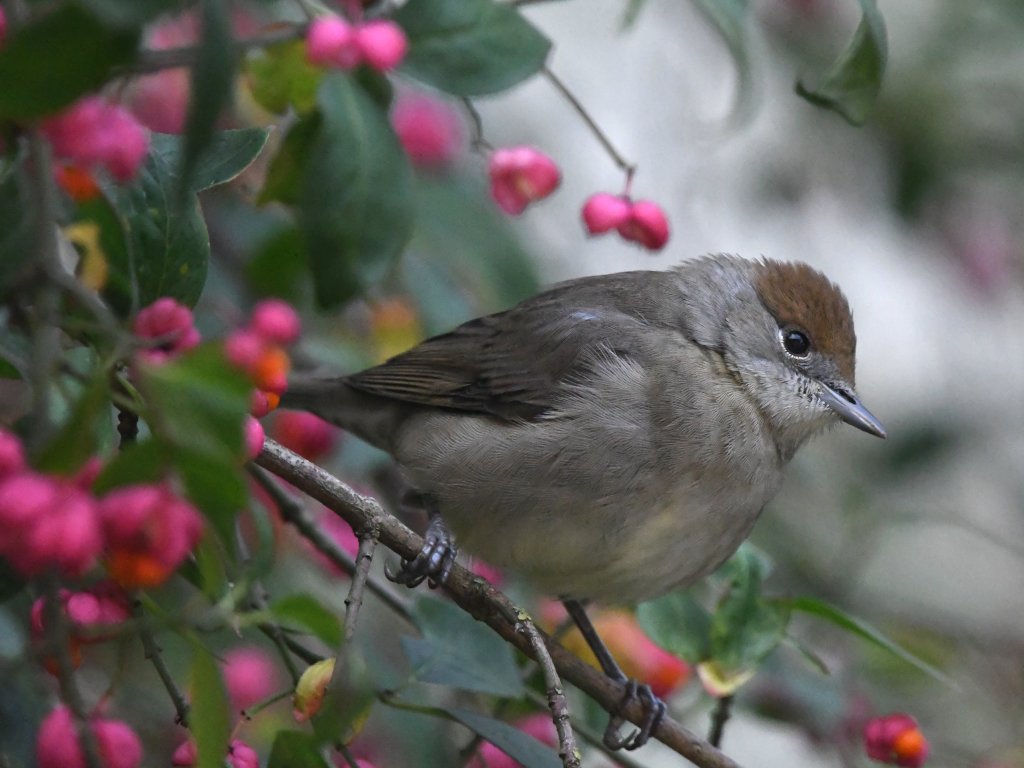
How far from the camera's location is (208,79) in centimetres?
153

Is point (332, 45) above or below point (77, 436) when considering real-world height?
above

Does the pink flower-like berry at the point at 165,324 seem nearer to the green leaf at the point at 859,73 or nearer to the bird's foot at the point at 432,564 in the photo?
the green leaf at the point at 859,73

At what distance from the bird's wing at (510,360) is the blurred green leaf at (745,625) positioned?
2.97 ft

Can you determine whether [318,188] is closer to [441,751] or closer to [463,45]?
[463,45]

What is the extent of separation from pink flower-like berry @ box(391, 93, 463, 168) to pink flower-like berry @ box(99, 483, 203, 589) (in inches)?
119

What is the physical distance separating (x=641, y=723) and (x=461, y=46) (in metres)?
1.92

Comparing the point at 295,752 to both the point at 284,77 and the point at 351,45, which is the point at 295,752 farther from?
the point at 284,77

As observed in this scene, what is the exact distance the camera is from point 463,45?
2326mm

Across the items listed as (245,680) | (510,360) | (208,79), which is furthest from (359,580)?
(510,360)

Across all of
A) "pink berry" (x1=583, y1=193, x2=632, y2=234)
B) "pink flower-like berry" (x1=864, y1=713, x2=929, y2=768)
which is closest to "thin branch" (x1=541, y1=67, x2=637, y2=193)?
"pink berry" (x1=583, y1=193, x2=632, y2=234)

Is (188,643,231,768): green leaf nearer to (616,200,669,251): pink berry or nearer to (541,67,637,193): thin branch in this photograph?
(541,67,637,193): thin branch

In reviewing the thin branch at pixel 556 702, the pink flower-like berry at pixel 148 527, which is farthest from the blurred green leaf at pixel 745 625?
the pink flower-like berry at pixel 148 527

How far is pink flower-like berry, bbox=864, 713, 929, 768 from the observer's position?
3242 mm

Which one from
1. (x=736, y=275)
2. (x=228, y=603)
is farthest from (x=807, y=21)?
(x=228, y=603)
